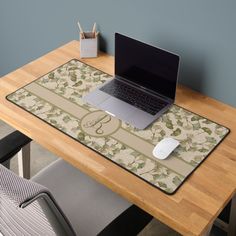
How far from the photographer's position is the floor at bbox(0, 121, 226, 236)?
6.40 ft

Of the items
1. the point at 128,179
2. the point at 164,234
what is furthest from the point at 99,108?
the point at 164,234

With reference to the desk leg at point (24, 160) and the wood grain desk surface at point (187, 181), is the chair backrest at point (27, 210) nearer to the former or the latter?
the wood grain desk surface at point (187, 181)

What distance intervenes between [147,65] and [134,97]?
0.14 meters

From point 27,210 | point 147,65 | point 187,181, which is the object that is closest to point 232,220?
point 187,181

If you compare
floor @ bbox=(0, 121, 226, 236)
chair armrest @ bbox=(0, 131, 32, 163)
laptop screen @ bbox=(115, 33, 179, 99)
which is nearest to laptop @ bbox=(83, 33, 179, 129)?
laptop screen @ bbox=(115, 33, 179, 99)

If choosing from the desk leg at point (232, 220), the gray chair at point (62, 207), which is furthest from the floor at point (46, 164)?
the gray chair at point (62, 207)

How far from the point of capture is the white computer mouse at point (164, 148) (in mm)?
1326

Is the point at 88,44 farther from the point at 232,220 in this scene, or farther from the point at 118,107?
the point at 232,220

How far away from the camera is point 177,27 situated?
5.10 ft

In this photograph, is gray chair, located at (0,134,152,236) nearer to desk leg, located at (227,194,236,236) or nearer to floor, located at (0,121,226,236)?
desk leg, located at (227,194,236,236)

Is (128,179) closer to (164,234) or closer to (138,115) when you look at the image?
(138,115)

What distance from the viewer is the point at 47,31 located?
2133 mm

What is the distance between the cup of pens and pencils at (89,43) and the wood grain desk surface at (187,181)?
0.30 m

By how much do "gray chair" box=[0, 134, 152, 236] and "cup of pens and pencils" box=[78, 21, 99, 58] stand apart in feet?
1.69
